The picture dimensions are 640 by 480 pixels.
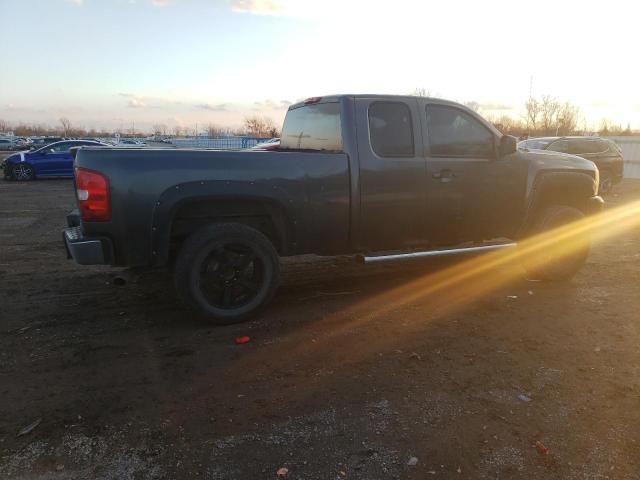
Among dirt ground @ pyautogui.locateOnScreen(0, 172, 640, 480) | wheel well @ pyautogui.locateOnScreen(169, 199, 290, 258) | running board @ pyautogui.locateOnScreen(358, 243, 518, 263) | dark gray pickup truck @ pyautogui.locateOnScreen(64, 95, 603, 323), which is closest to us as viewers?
dirt ground @ pyautogui.locateOnScreen(0, 172, 640, 480)

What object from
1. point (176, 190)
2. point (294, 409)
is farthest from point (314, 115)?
point (294, 409)

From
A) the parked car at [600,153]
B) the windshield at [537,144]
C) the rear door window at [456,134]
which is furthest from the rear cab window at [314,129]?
the parked car at [600,153]

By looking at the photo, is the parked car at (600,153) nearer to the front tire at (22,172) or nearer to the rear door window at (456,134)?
the rear door window at (456,134)

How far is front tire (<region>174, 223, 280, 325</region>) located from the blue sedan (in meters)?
18.6

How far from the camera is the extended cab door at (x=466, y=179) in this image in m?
5.13

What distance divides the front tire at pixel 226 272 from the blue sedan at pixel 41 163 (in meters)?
18.6

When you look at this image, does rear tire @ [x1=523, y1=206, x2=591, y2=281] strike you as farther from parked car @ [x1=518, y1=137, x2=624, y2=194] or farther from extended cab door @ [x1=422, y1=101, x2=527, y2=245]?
parked car @ [x1=518, y1=137, x2=624, y2=194]

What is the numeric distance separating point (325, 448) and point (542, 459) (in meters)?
1.16

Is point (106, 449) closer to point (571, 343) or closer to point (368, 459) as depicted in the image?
point (368, 459)

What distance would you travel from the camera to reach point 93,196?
3.92m

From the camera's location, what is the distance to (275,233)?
4.76 m

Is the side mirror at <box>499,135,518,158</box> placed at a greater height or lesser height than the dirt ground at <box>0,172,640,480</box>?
greater

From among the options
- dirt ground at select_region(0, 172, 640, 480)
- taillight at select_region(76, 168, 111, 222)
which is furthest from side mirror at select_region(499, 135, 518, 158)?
taillight at select_region(76, 168, 111, 222)

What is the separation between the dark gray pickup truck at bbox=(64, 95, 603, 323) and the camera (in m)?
4.04
